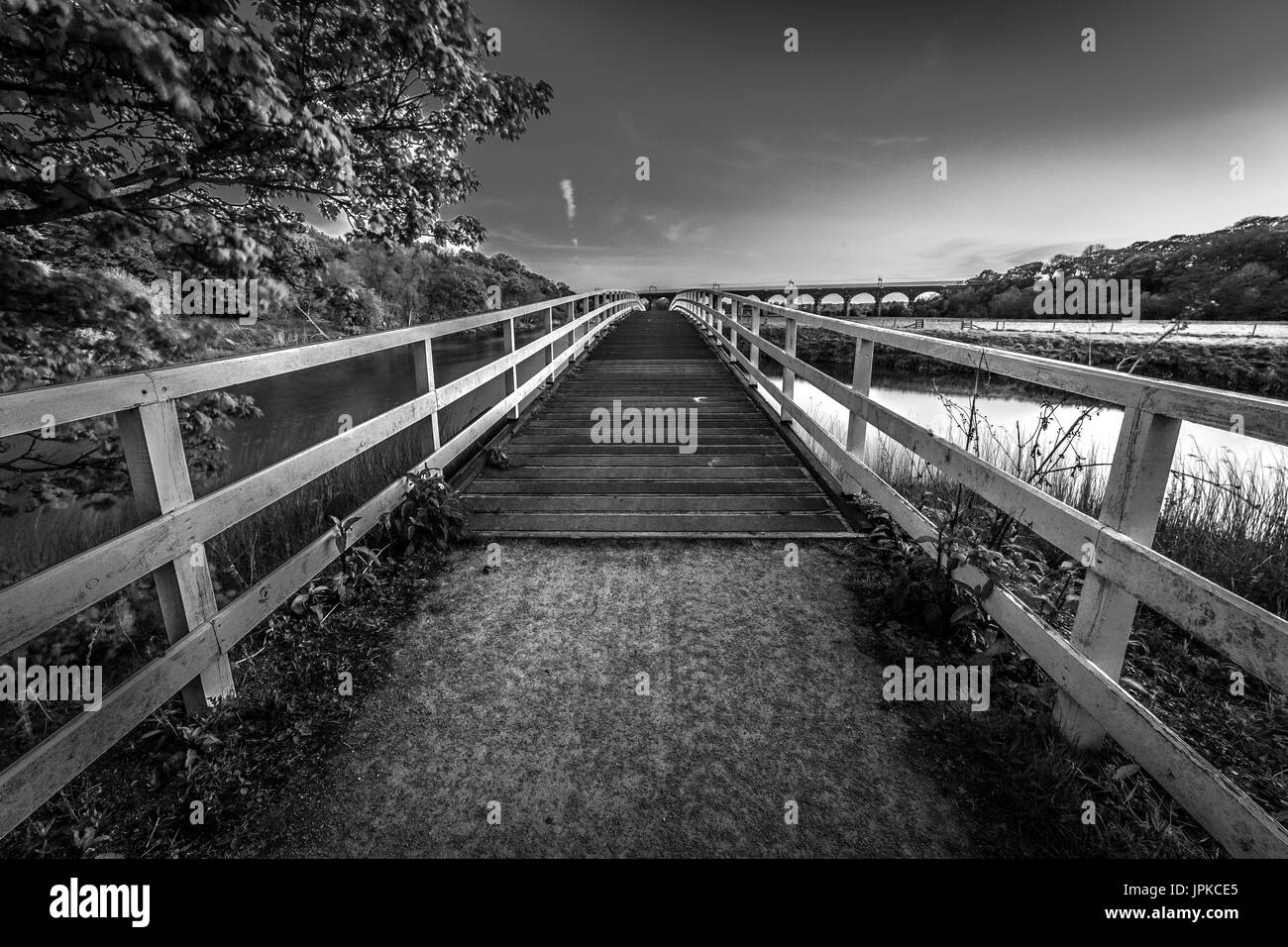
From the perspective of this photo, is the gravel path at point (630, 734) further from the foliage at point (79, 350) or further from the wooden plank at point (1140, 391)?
the foliage at point (79, 350)

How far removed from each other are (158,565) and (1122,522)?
128 inches

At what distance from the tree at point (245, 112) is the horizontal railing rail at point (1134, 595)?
497 centimetres

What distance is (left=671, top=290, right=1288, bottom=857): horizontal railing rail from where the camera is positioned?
1.47m

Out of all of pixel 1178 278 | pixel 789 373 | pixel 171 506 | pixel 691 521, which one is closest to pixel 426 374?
pixel 691 521

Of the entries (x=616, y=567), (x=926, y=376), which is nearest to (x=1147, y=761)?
(x=616, y=567)

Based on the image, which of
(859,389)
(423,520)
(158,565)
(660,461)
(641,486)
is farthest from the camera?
(660,461)

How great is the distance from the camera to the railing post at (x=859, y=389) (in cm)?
400

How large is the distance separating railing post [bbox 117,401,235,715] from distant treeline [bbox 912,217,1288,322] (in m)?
50.4

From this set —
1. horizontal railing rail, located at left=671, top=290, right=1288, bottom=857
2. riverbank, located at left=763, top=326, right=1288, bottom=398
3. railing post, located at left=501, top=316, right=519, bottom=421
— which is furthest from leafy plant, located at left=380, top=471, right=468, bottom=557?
riverbank, located at left=763, top=326, right=1288, bottom=398

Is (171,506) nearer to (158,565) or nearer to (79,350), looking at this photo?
(158,565)

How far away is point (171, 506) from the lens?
2.07 m

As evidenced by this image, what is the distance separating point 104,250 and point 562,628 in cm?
669

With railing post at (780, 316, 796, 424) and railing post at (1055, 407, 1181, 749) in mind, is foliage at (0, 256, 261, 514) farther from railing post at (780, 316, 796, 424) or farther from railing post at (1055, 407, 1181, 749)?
railing post at (1055, 407, 1181, 749)

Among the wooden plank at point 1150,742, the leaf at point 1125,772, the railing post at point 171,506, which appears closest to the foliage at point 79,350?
the railing post at point 171,506
